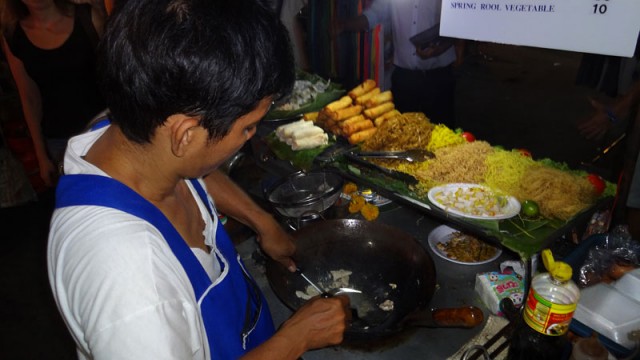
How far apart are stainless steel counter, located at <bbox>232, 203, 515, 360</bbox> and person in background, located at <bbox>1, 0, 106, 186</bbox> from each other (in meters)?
2.01

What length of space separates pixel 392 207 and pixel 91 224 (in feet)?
6.78

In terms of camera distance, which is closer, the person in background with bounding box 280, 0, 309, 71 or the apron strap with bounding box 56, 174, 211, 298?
the apron strap with bounding box 56, 174, 211, 298

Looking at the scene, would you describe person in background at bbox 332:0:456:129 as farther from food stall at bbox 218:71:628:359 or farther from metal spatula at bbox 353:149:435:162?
metal spatula at bbox 353:149:435:162

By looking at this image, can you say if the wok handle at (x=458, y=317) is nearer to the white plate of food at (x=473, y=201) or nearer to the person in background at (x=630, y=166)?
the white plate of food at (x=473, y=201)

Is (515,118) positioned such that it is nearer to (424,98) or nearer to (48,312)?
(424,98)

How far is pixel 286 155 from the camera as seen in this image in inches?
115

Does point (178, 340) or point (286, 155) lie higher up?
point (178, 340)

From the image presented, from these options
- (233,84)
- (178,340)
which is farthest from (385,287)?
(233,84)

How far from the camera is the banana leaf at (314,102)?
3.50m

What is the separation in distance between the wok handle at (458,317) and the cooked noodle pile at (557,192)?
24.8 inches

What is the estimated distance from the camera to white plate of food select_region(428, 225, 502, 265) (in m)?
2.18

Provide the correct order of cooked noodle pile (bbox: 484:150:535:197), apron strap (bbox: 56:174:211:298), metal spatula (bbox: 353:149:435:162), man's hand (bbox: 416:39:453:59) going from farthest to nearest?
1. man's hand (bbox: 416:39:453:59)
2. metal spatula (bbox: 353:149:435:162)
3. cooked noodle pile (bbox: 484:150:535:197)
4. apron strap (bbox: 56:174:211:298)

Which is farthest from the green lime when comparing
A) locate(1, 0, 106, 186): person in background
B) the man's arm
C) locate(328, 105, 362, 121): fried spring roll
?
locate(1, 0, 106, 186): person in background

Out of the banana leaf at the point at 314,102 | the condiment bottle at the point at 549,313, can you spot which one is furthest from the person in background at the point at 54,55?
the condiment bottle at the point at 549,313
